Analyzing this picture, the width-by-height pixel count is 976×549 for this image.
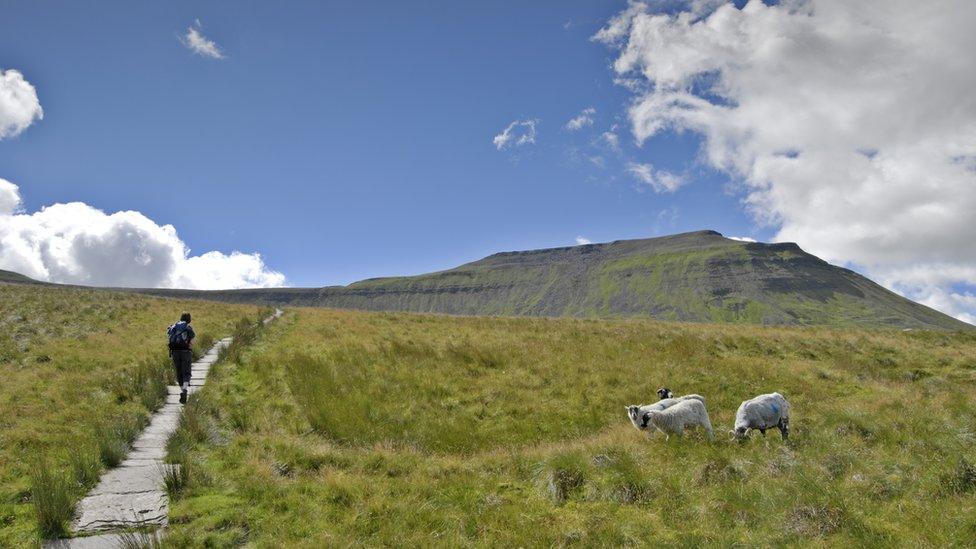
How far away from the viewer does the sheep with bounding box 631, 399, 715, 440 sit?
Answer: 10.9 metres

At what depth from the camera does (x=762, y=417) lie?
10992mm

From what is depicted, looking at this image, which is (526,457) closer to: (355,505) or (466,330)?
(355,505)

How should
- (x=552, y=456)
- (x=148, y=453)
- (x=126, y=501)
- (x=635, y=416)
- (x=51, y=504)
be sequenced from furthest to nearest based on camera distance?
1. (x=635, y=416)
2. (x=552, y=456)
3. (x=148, y=453)
4. (x=126, y=501)
5. (x=51, y=504)

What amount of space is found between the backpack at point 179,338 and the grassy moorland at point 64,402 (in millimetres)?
1123

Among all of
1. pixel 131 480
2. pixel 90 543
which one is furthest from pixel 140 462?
pixel 90 543

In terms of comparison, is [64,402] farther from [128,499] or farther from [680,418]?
[680,418]

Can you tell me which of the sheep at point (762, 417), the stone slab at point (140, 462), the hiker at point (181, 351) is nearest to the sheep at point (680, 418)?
the sheep at point (762, 417)

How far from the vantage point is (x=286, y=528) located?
6.74 metres

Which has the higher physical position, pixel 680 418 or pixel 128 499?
pixel 680 418

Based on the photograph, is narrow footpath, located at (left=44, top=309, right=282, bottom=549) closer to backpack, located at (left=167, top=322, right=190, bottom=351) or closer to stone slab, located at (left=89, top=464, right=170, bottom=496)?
stone slab, located at (left=89, top=464, right=170, bottom=496)

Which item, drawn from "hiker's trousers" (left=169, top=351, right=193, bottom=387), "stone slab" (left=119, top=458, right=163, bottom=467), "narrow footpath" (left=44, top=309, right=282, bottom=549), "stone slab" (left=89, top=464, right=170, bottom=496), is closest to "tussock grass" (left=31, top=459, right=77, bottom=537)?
"narrow footpath" (left=44, top=309, right=282, bottom=549)

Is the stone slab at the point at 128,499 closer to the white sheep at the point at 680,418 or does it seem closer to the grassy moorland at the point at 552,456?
the grassy moorland at the point at 552,456

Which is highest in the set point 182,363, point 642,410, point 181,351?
point 181,351

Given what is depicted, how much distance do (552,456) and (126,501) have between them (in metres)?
7.03
